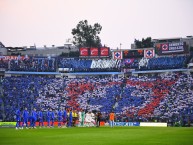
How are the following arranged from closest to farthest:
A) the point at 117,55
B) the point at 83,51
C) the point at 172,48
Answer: the point at 172,48 → the point at 117,55 → the point at 83,51

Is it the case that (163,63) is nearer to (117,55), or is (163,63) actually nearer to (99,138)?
(117,55)

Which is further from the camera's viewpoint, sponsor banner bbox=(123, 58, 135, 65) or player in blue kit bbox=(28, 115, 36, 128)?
sponsor banner bbox=(123, 58, 135, 65)

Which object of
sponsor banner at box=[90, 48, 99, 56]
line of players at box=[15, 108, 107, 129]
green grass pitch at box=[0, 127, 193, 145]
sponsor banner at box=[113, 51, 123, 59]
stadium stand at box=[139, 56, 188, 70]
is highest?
sponsor banner at box=[90, 48, 99, 56]

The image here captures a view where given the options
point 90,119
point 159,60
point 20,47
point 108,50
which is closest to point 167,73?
point 159,60

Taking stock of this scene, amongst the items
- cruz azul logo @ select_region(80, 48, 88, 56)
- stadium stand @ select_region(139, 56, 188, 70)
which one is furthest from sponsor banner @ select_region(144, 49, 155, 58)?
cruz azul logo @ select_region(80, 48, 88, 56)

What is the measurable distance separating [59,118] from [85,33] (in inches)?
3106

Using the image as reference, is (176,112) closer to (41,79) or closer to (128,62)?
(128,62)

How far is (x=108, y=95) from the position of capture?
74938 mm

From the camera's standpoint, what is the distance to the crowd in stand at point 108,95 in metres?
66.8

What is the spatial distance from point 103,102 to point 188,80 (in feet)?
51.5

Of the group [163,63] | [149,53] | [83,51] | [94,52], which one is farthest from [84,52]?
[163,63]

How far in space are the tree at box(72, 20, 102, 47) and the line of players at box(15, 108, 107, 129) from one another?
2882 inches

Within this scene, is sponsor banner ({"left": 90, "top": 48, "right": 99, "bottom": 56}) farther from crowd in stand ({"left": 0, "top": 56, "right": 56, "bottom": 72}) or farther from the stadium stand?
the stadium stand

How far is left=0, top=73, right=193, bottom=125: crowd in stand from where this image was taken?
2630 inches
